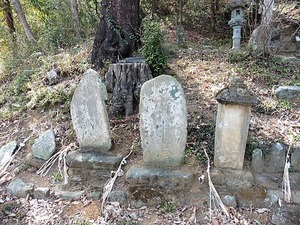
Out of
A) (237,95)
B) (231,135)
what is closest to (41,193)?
(231,135)

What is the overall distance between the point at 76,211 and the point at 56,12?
5839 millimetres

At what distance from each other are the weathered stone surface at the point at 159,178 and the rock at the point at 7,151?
1.67 m

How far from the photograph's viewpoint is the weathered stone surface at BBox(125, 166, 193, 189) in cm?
251

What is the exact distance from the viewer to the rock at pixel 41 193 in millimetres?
2740

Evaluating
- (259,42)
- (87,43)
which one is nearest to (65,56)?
(87,43)

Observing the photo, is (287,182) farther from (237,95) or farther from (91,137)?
(91,137)

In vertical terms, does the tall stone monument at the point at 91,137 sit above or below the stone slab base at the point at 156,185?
above

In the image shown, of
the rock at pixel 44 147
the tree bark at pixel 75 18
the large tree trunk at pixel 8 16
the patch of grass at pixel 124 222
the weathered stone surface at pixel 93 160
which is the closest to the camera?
the patch of grass at pixel 124 222

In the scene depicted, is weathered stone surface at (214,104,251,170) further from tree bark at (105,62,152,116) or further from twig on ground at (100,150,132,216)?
tree bark at (105,62,152,116)

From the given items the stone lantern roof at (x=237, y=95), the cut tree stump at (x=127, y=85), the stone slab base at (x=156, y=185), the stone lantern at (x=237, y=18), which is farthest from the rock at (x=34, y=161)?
the stone lantern at (x=237, y=18)

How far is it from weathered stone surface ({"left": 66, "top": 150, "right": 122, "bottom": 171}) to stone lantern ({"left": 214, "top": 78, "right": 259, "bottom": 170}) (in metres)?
1.05

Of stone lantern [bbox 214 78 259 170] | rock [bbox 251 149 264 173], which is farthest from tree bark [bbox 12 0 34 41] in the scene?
rock [bbox 251 149 264 173]

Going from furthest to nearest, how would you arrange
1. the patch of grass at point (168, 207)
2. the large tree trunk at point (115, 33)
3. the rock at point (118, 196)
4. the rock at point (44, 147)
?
the large tree trunk at point (115, 33), the rock at point (44, 147), the rock at point (118, 196), the patch of grass at point (168, 207)

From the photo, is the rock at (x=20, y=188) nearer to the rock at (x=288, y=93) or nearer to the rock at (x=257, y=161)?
the rock at (x=257, y=161)
